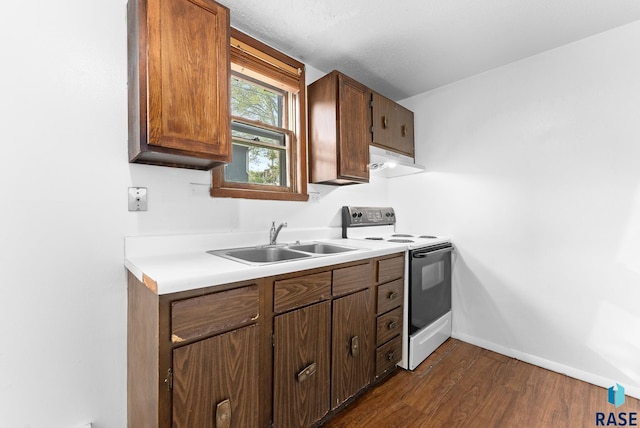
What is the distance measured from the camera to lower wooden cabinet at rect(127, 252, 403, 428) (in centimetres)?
100

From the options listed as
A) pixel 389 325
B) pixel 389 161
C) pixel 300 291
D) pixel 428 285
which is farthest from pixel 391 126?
pixel 300 291

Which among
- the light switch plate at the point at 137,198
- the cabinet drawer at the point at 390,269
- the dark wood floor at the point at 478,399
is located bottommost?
the dark wood floor at the point at 478,399

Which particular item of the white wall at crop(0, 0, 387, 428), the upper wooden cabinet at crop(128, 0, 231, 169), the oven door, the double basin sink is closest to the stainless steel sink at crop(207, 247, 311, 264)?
the double basin sink

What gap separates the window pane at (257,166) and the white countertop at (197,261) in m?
0.41

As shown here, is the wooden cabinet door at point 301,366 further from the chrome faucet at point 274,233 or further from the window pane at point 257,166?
the window pane at point 257,166

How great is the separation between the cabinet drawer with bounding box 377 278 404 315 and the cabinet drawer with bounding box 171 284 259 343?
985 millimetres

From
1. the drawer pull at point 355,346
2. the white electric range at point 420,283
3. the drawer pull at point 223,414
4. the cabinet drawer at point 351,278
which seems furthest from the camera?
the white electric range at point 420,283

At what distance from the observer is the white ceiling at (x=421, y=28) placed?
1662 mm

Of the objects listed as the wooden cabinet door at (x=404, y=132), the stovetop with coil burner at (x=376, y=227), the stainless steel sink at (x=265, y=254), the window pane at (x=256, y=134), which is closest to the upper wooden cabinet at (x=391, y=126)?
the wooden cabinet door at (x=404, y=132)

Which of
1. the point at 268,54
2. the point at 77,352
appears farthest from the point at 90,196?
the point at 268,54

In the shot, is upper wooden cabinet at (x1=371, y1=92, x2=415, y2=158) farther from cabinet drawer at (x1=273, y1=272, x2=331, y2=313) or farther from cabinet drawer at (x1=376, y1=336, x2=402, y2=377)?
cabinet drawer at (x1=376, y1=336, x2=402, y2=377)

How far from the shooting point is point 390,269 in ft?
6.40

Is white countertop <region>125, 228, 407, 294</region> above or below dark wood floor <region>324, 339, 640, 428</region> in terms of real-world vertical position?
above

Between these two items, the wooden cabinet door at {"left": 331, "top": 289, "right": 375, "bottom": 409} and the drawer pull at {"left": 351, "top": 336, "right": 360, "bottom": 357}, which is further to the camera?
the drawer pull at {"left": 351, "top": 336, "right": 360, "bottom": 357}
